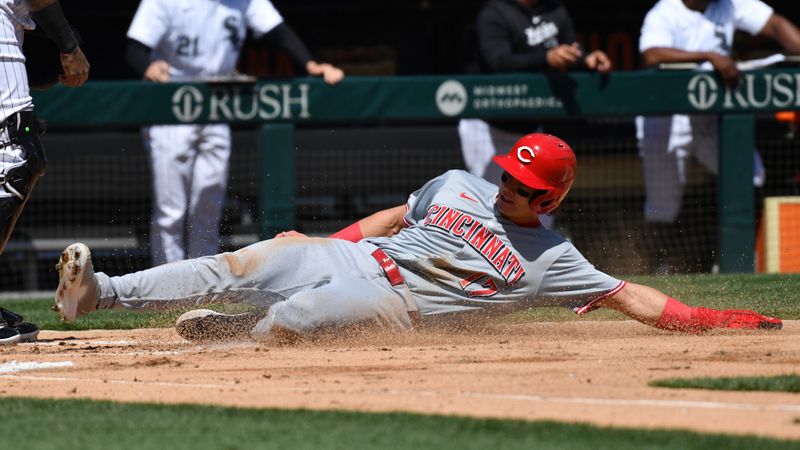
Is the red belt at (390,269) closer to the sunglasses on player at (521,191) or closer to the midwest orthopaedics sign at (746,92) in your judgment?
the sunglasses on player at (521,191)

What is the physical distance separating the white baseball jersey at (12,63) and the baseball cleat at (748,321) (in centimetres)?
297

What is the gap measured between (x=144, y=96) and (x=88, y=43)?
10.8 feet

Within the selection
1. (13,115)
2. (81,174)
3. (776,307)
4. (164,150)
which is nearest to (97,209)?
(81,174)

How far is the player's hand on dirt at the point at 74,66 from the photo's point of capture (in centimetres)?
580

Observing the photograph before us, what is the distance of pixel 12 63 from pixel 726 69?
4882 mm

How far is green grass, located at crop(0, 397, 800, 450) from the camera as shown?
3.30 meters

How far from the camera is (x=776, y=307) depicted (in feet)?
22.1

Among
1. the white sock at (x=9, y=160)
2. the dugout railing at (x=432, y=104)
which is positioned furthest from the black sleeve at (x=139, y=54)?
the white sock at (x=9, y=160)

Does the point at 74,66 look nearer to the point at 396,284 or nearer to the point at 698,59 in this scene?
the point at 396,284

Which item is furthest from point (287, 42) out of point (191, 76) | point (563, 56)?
point (563, 56)

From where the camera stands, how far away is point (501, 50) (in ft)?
28.8

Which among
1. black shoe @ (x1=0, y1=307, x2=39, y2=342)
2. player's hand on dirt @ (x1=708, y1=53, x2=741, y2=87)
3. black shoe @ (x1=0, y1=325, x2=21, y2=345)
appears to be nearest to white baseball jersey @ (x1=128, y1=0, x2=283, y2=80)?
player's hand on dirt @ (x1=708, y1=53, x2=741, y2=87)

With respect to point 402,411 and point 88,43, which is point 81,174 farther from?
point 402,411

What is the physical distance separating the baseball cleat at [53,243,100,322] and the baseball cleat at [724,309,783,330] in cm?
252
